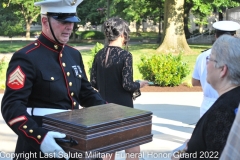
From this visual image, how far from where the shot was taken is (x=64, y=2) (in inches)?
112

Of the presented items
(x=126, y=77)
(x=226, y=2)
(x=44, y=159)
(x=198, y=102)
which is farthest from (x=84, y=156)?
(x=226, y=2)

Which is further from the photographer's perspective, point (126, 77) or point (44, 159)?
point (126, 77)

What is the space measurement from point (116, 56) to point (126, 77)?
0.26m

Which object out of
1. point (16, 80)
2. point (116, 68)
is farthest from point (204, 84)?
point (16, 80)

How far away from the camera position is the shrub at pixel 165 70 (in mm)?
12531

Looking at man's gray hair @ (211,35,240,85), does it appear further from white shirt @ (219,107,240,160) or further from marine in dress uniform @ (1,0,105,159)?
white shirt @ (219,107,240,160)

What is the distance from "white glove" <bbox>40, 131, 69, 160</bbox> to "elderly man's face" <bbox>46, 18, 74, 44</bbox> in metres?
0.72

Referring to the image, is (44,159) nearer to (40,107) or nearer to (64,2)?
(40,107)

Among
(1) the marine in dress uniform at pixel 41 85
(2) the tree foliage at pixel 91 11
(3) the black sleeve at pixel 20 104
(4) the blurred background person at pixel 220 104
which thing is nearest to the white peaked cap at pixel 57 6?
(1) the marine in dress uniform at pixel 41 85

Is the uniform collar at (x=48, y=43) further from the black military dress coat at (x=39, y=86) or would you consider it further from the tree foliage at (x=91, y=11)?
the tree foliage at (x=91, y=11)

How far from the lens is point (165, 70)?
12500 mm

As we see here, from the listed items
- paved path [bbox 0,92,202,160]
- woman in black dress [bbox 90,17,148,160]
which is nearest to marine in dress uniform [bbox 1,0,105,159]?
woman in black dress [bbox 90,17,148,160]

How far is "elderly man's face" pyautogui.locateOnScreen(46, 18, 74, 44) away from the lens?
9.11 ft

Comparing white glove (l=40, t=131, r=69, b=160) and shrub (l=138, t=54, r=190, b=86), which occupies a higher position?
white glove (l=40, t=131, r=69, b=160)
